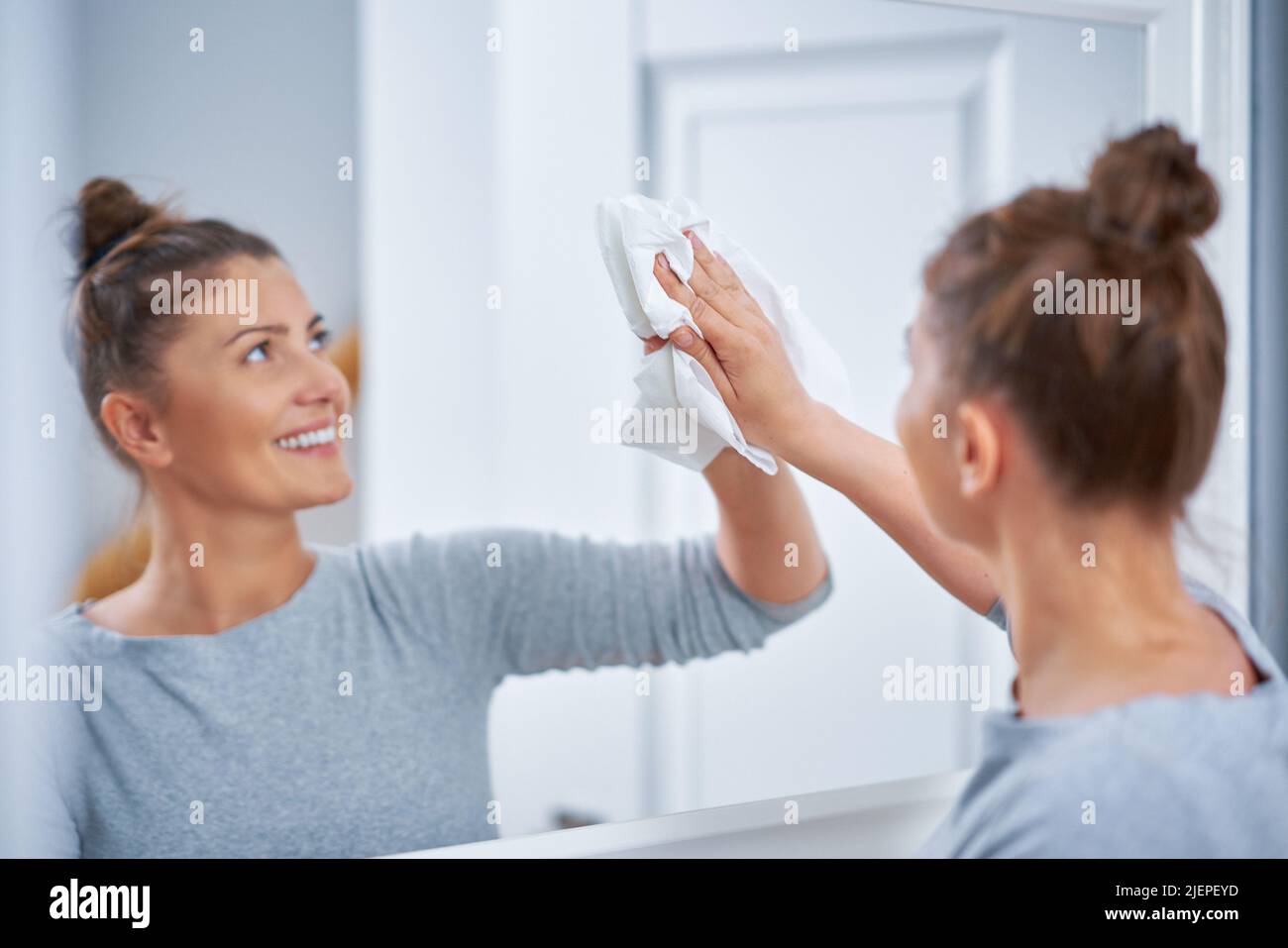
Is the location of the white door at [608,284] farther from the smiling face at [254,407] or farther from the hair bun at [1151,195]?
the hair bun at [1151,195]

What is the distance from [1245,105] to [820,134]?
46cm

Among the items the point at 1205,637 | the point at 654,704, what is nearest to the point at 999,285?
the point at 1205,637

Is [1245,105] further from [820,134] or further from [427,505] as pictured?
[427,505]

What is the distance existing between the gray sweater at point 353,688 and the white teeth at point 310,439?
0.10m

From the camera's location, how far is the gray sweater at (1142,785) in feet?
1.76

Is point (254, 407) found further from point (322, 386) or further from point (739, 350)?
point (739, 350)

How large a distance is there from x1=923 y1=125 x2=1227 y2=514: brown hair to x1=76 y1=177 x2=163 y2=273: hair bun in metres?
0.67

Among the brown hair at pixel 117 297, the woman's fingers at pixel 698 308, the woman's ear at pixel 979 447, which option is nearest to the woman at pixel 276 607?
the brown hair at pixel 117 297

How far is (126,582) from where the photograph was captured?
0.85 meters

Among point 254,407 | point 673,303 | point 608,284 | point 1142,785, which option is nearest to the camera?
point 1142,785

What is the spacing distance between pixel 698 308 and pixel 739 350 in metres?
0.05

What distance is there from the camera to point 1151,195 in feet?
1.95

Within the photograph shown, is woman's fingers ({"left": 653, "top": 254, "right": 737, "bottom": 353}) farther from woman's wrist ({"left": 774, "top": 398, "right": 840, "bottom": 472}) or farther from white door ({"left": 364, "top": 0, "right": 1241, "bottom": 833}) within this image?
white door ({"left": 364, "top": 0, "right": 1241, "bottom": 833})

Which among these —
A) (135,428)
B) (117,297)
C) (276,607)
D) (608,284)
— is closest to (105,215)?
(117,297)
